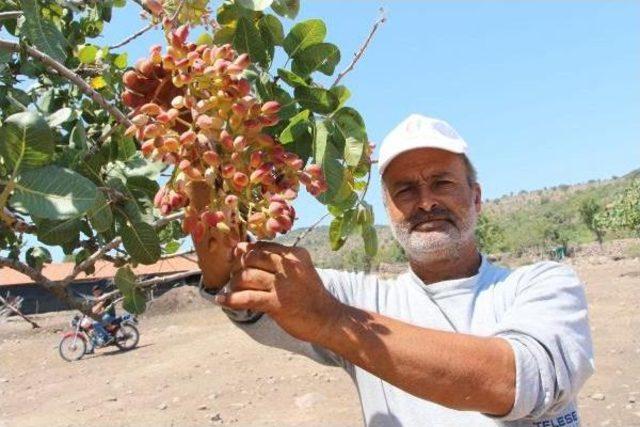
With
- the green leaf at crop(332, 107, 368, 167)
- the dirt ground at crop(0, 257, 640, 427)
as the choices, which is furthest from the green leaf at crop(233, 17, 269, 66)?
the dirt ground at crop(0, 257, 640, 427)

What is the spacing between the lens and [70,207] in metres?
1.07

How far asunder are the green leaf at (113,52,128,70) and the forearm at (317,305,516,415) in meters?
1.52

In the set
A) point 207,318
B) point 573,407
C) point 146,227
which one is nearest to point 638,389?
point 573,407

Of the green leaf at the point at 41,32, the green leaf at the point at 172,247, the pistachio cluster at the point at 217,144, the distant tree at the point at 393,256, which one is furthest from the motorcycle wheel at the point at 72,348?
the distant tree at the point at 393,256

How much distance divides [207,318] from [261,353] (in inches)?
406

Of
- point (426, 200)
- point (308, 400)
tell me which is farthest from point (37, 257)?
point (308, 400)

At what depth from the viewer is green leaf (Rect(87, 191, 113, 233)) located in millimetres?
1455

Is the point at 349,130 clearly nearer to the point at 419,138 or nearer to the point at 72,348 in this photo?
the point at 419,138

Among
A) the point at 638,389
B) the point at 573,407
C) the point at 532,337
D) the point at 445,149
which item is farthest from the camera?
the point at 638,389

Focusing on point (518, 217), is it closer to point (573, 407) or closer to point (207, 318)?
point (207, 318)

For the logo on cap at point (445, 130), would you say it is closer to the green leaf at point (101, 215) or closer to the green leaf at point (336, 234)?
the green leaf at point (336, 234)

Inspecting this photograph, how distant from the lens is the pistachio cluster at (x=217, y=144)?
1.01 m

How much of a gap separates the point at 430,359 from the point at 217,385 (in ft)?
30.7

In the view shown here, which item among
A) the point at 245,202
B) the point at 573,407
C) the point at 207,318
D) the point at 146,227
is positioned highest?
the point at 245,202
